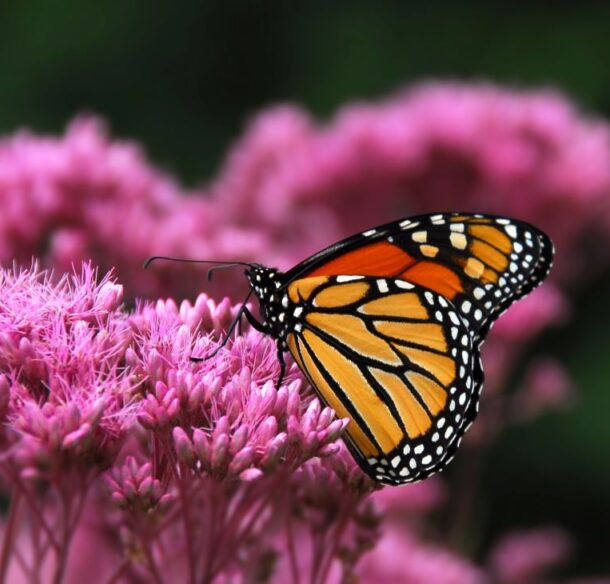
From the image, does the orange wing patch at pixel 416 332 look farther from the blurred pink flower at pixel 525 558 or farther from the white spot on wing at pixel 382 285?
the blurred pink flower at pixel 525 558

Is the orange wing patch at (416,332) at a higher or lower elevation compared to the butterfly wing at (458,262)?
lower

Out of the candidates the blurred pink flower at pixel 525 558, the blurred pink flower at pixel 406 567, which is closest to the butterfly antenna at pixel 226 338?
the blurred pink flower at pixel 406 567

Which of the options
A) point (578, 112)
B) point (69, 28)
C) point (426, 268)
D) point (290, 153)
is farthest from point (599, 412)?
point (69, 28)

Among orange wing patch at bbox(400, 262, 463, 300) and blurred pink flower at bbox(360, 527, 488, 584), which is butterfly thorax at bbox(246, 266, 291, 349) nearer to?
orange wing patch at bbox(400, 262, 463, 300)

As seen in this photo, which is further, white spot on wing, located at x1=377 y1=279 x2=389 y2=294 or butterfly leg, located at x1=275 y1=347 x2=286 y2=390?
white spot on wing, located at x1=377 y1=279 x2=389 y2=294

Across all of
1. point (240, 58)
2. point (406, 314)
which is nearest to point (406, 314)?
point (406, 314)

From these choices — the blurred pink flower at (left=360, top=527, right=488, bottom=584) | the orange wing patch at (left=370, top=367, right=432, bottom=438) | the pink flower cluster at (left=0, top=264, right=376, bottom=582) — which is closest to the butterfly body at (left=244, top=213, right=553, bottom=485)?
the orange wing patch at (left=370, top=367, right=432, bottom=438)

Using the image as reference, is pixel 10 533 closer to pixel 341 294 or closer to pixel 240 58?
pixel 341 294
